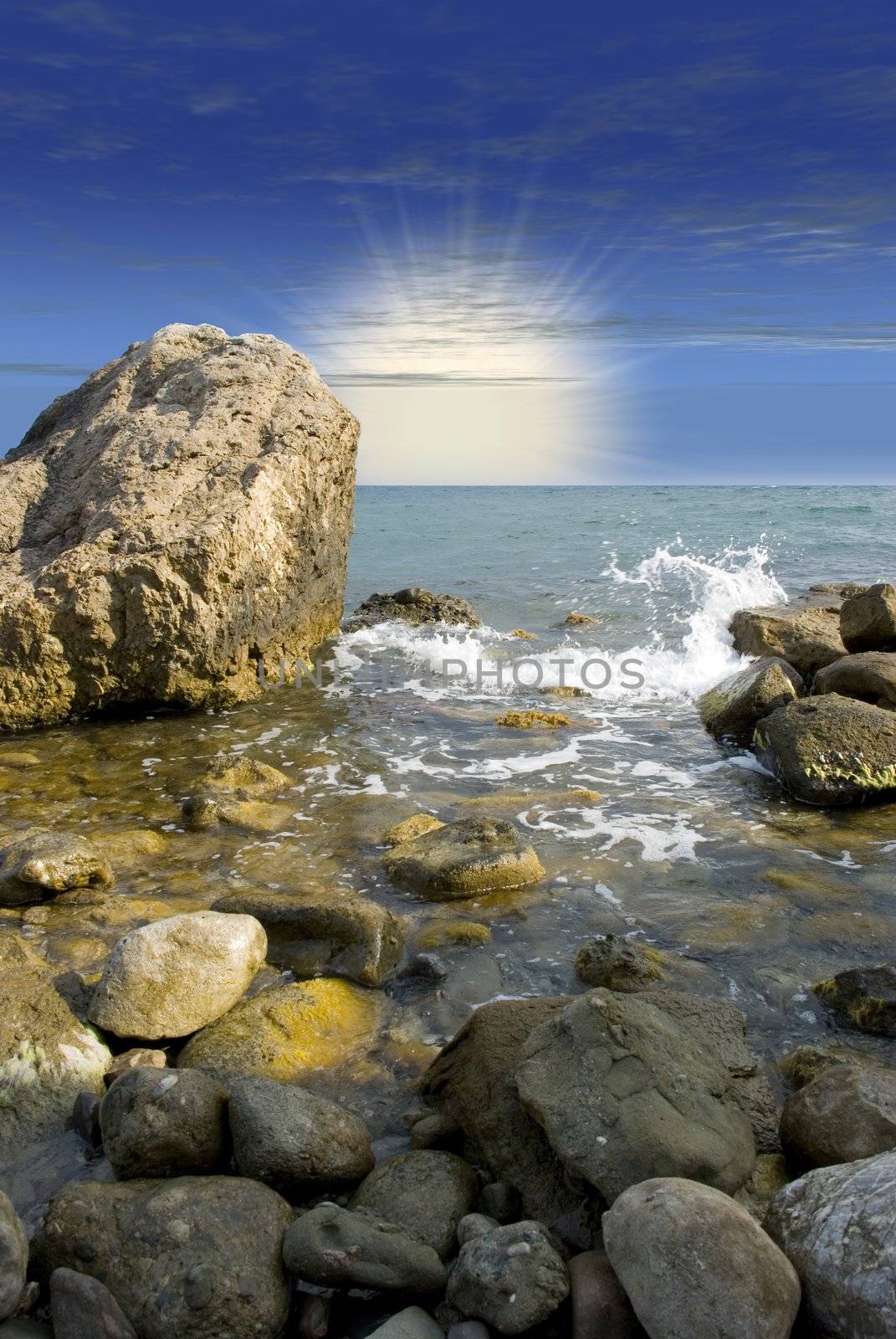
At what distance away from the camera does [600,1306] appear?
104 inches

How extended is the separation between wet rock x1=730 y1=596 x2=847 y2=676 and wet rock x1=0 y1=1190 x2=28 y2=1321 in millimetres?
8937

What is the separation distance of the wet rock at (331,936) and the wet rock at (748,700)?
4720 mm

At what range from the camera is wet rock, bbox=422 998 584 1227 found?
319cm

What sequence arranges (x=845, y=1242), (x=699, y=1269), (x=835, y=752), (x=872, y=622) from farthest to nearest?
(x=872, y=622) < (x=835, y=752) < (x=845, y=1242) < (x=699, y=1269)

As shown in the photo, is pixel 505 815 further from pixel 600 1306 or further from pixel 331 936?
pixel 600 1306

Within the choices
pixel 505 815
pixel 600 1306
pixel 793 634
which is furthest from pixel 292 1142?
pixel 793 634

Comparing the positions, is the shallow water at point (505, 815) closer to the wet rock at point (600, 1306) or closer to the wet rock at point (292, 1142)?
the wet rock at point (292, 1142)

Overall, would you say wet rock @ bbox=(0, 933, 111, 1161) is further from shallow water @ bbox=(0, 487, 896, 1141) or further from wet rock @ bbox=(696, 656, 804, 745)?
wet rock @ bbox=(696, 656, 804, 745)

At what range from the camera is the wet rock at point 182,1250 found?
8.96 feet

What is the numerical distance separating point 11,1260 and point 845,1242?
2.33 meters

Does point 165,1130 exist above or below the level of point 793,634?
below

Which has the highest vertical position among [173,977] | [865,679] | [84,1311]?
[865,679]

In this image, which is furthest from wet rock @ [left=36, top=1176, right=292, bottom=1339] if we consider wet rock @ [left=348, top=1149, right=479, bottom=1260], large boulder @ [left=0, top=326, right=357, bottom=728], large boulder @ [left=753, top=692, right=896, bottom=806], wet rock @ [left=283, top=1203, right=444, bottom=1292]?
large boulder @ [left=0, top=326, right=357, bottom=728]

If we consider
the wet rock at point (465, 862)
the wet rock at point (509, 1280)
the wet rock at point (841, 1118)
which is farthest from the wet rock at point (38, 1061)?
the wet rock at point (841, 1118)
